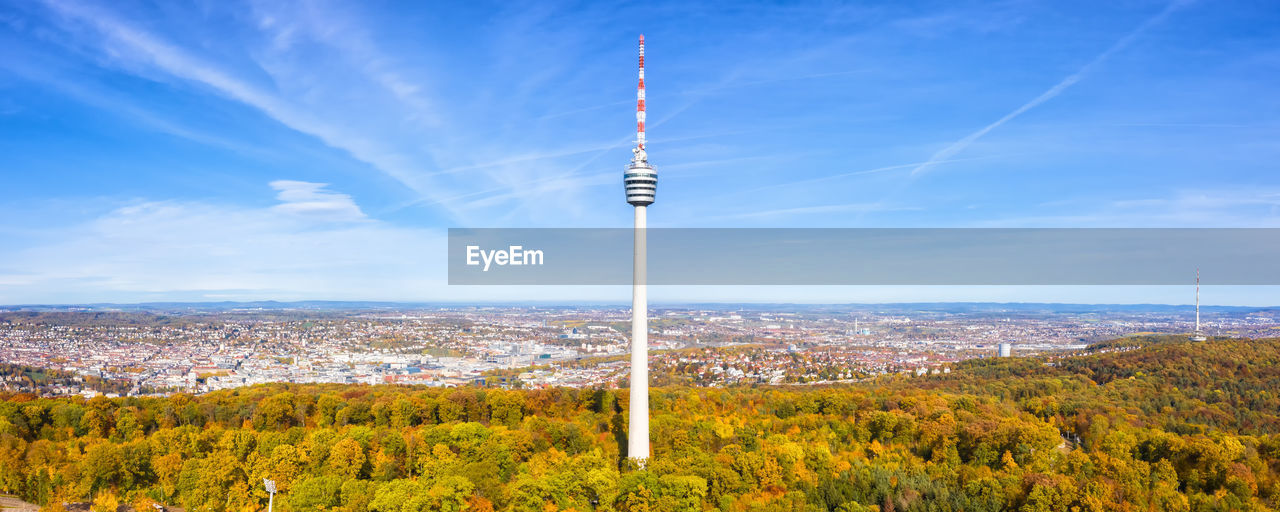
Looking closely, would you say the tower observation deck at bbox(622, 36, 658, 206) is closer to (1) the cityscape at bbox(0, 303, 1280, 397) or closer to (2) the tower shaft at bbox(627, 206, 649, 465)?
(2) the tower shaft at bbox(627, 206, 649, 465)

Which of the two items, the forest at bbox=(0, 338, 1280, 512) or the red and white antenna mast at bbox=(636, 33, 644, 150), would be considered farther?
the red and white antenna mast at bbox=(636, 33, 644, 150)

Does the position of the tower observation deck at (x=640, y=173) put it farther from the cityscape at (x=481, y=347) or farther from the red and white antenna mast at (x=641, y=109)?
the cityscape at (x=481, y=347)

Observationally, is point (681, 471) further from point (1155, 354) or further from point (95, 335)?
point (95, 335)

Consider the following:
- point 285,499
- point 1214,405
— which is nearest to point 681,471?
point 285,499

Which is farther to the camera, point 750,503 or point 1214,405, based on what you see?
point 1214,405

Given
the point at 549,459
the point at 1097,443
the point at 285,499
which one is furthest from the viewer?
the point at 1097,443

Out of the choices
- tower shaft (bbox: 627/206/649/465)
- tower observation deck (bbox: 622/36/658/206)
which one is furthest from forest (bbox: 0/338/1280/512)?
tower observation deck (bbox: 622/36/658/206)

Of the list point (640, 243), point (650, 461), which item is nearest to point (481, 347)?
point (640, 243)

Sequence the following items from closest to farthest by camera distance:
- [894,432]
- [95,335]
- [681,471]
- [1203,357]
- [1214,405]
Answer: [681,471] → [894,432] → [1214,405] → [1203,357] → [95,335]
